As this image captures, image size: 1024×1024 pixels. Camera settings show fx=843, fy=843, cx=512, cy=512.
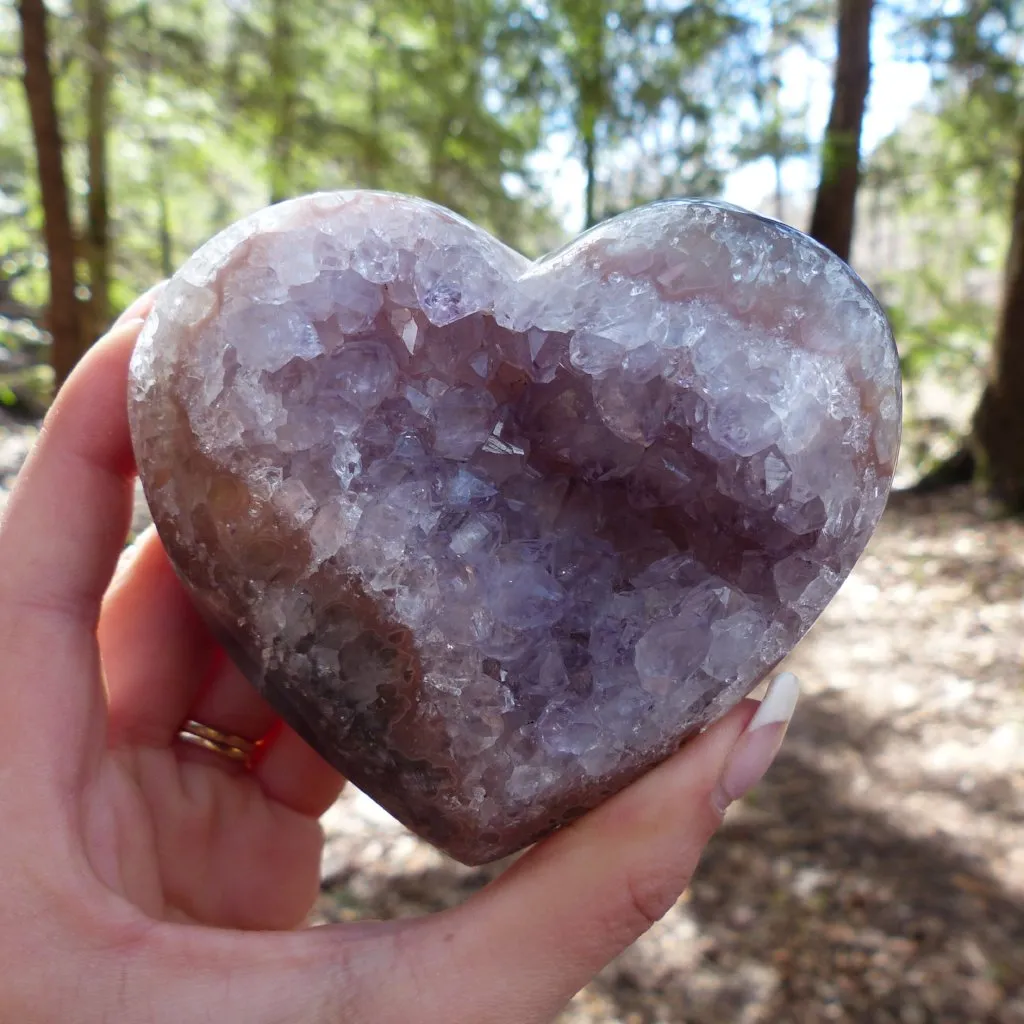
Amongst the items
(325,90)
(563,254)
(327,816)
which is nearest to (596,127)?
(325,90)

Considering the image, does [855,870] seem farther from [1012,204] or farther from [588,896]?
[1012,204]

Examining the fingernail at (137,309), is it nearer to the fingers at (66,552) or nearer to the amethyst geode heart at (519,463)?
the fingers at (66,552)

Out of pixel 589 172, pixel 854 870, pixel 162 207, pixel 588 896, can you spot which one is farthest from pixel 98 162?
pixel 588 896

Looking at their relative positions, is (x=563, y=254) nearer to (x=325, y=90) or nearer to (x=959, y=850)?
(x=959, y=850)

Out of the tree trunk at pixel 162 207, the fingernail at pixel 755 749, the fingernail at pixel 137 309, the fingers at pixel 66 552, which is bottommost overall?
the tree trunk at pixel 162 207

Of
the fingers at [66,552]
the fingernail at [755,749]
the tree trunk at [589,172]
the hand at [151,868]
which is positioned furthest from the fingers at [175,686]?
the tree trunk at [589,172]

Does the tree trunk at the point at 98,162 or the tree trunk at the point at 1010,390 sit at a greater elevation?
the tree trunk at the point at 98,162

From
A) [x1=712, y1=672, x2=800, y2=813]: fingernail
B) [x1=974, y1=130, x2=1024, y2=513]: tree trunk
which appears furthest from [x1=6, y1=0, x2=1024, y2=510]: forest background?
[x1=712, y1=672, x2=800, y2=813]: fingernail
